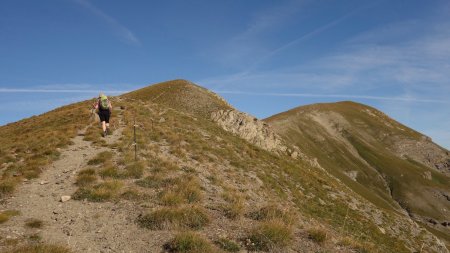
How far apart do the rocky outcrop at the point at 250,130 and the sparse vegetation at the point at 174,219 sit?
139 feet

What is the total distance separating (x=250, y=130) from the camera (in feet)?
194

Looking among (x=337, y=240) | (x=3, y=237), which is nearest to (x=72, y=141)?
(x=3, y=237)

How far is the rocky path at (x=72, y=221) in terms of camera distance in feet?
38.8

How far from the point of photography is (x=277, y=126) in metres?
150

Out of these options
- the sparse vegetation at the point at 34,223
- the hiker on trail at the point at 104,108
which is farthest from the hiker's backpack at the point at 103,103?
the sparse vegetation at the point at 34,223

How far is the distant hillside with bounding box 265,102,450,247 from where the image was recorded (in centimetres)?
12144

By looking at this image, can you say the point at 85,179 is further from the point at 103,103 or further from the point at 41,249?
the point at 103,103

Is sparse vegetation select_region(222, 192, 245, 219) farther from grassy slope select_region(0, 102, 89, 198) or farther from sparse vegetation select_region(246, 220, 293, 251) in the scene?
grassy slope select_region(0, 102, 89, 198)

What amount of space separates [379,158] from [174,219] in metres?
156

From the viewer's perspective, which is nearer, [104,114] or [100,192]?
[100,192]

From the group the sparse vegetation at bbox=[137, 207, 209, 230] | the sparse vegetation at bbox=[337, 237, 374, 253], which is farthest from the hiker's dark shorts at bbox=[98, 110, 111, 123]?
the sparse vegetation at bbox=[337, 237, 374, 253]

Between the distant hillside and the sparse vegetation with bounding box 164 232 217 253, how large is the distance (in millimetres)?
99967

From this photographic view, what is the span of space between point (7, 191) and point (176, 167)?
795 centimetres

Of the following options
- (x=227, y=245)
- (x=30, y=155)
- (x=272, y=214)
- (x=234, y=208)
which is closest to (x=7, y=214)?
(x=227, y=245)
